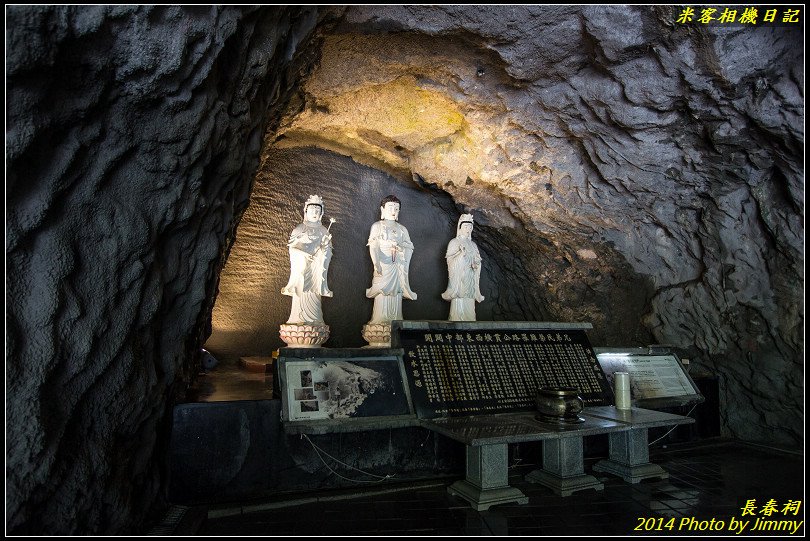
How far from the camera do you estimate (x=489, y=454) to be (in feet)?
12.2

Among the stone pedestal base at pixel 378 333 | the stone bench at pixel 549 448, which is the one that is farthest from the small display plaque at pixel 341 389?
the stone pedestal base at pixel 378 333

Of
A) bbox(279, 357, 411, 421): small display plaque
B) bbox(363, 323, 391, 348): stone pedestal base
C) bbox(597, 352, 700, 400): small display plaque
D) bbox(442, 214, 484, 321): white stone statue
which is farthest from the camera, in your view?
bbox(442, 214, 484, 321): white stone statue

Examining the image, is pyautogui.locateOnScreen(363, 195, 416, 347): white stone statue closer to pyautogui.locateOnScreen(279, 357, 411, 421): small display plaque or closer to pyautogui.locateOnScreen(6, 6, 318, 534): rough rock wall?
pyautogui.locateOnScreen(279, 357, 411, 421): small display plaque

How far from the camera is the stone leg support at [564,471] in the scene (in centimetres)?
401

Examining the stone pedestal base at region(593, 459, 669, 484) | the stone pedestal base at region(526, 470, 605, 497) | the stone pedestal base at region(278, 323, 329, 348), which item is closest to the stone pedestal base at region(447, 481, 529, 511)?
the stone pedestal base at region(526, 470, 605, 497)

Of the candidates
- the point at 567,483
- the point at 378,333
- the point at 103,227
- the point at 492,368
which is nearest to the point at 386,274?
the point at 378,333

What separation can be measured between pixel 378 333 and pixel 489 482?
9.62 feet

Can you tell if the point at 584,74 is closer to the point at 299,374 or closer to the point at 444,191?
the point at 444,191

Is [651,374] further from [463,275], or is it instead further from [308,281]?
[308,281]

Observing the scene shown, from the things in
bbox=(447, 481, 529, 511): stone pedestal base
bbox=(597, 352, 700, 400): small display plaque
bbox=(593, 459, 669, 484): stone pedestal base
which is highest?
bbox=(597, 352, 700, 400): small display plaque

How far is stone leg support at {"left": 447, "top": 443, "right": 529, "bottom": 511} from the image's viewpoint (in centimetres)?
364

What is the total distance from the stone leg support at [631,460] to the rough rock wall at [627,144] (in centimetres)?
234

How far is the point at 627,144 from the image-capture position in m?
5.52

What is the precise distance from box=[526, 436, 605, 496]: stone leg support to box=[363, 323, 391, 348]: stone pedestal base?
8.47ft
